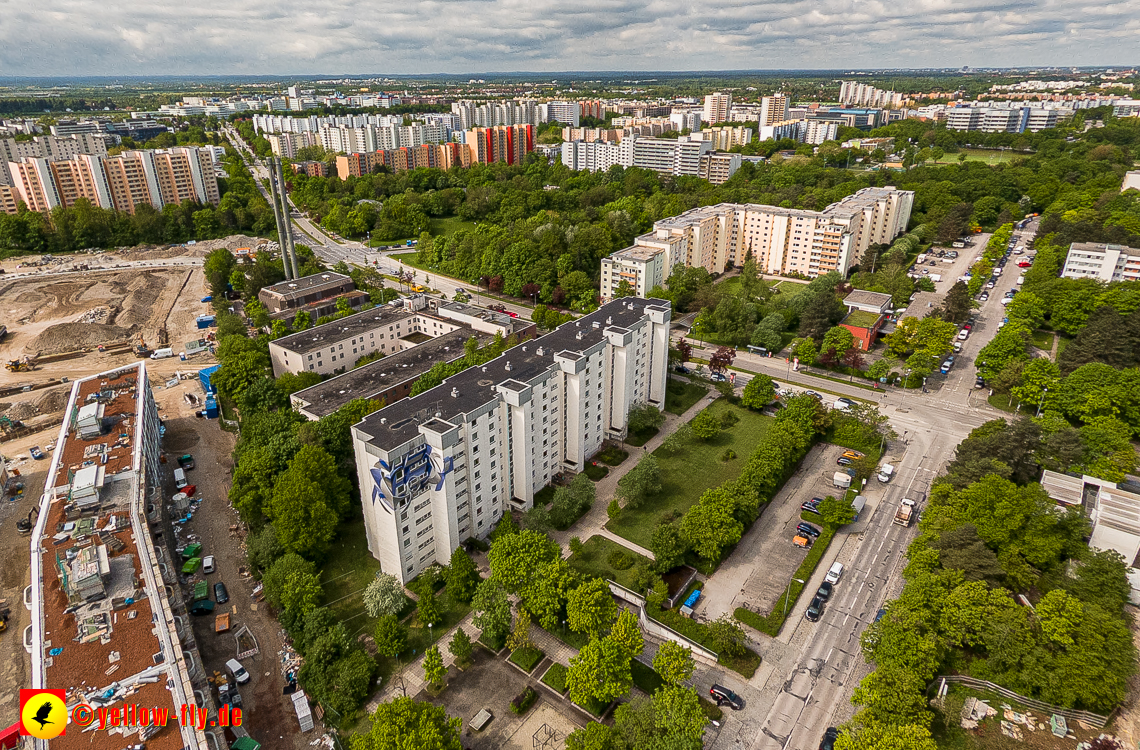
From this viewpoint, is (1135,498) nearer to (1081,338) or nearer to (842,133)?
(1081,338)

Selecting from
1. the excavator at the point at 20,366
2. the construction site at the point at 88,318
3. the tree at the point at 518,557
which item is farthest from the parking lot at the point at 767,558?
the excavator at the point at 20,366

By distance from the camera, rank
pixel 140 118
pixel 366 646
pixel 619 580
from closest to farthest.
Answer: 1. pixel 366 646
2. pixel 619 580
3. pixel 140 118

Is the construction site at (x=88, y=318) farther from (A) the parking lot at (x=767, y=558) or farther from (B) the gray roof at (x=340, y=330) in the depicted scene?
(A) the parking lot at (x=767, y=558)

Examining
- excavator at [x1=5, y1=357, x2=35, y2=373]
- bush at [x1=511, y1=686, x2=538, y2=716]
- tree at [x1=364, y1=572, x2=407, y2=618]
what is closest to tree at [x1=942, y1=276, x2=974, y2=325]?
bush at [x1=511, y1=686, x2=538, y2=716]

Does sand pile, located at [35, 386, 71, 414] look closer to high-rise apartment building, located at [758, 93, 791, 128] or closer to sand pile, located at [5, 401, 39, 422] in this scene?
sand pile, located at [5, 401, 39, 422]

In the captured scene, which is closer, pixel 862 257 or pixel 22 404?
pixel 22 404

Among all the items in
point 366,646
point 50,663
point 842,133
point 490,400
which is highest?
point 842,133

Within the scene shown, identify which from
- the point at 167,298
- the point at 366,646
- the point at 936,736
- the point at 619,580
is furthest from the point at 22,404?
the point at 936,736
